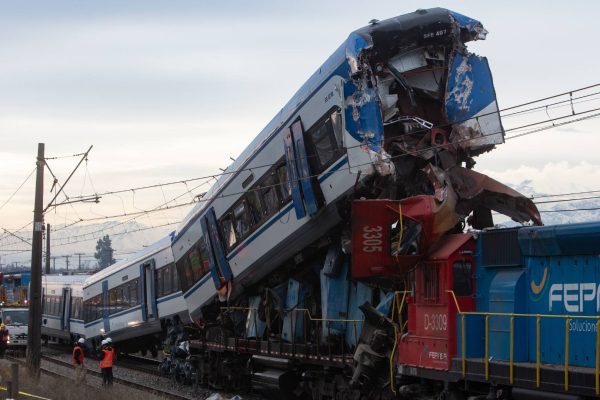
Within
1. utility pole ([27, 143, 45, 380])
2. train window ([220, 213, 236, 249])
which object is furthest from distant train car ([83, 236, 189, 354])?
train window ([220, 213, 236, 249])

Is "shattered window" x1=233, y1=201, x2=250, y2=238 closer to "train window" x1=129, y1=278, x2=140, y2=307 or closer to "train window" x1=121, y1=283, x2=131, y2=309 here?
"train window" x1=129, y1=278, x2=140, y2=307

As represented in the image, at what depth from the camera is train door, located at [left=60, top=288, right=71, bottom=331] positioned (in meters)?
40.4

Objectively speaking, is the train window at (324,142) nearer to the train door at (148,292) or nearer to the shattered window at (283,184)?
the shattered window at (283,184)

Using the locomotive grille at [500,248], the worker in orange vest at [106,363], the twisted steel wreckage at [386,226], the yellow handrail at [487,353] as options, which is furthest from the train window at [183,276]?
the yellow handrail at [487,353]

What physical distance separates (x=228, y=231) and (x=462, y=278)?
8469mm

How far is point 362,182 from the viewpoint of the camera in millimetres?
14305

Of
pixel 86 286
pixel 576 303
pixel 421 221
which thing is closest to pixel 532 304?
pixel 576 303

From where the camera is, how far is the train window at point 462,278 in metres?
12.2

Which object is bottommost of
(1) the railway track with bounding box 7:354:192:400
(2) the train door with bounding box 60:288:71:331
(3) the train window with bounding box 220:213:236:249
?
(1) the railway track with bounding box 7:354:192:400

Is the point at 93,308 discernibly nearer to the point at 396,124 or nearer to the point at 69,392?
the point at 69,392

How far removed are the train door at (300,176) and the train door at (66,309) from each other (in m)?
27.0

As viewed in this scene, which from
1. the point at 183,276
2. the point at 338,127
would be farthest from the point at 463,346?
the point at 183,276

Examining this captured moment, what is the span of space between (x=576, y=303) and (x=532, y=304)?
82cm

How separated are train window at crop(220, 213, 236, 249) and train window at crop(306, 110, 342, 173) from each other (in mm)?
4322
